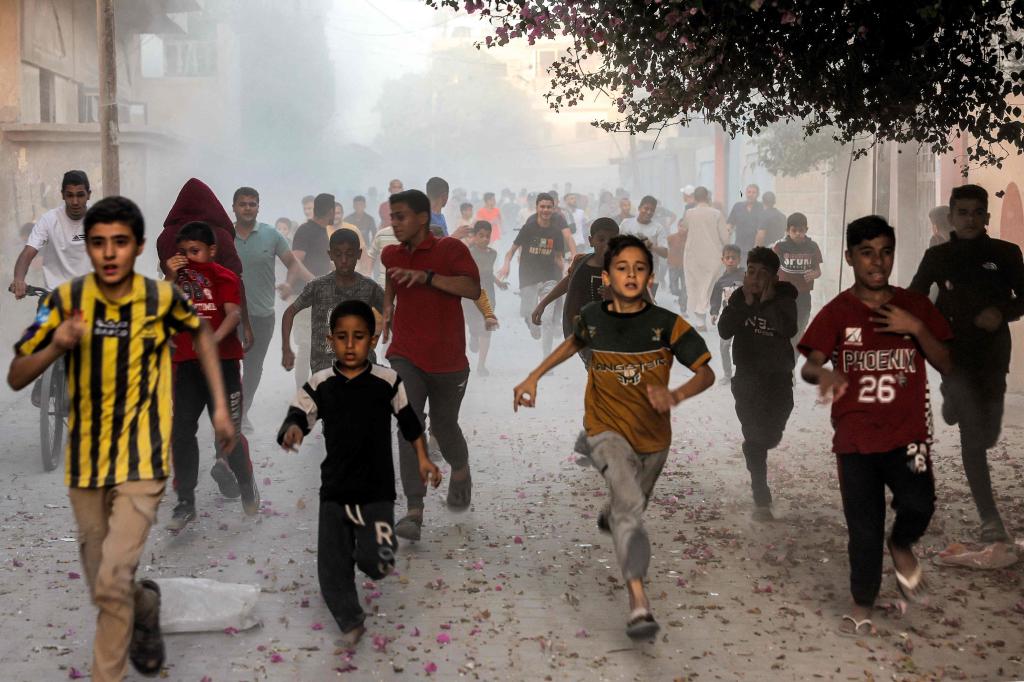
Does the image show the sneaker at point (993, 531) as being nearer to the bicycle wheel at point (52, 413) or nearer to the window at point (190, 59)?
the bicycle wheel at point (52, 413)

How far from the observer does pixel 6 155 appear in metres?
21.0

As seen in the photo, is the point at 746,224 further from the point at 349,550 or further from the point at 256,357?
the point at 349,550

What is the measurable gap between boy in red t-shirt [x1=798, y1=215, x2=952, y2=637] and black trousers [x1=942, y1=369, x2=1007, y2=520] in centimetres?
153

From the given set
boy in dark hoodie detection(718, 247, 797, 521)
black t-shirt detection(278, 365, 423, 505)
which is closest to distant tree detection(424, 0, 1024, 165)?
boy in dark hoodie detection(718, 247, 797, 521)

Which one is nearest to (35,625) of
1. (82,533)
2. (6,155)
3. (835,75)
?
(82,533)

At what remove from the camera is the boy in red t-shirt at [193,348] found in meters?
7.55

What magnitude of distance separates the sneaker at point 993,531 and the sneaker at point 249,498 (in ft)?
13.5

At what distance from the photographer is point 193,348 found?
7.56 metres

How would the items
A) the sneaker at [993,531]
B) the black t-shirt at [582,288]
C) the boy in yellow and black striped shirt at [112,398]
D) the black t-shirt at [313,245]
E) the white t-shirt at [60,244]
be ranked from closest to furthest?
1. the boy in yellow and black striped shirt at [112,398]
2. the sneaker at [993,531]
3. the black t-shirt at [582,288]
4. the white t-shirt at [60,244]
5. the black t-shirt at [313,245]

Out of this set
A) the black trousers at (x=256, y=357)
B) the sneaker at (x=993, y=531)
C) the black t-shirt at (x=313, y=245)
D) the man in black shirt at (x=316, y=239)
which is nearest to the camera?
the sneaker at (x=993, y=531)

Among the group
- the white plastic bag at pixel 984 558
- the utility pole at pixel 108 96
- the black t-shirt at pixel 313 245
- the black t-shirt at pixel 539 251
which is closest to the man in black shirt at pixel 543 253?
the black t-shirt at pixel 539 251

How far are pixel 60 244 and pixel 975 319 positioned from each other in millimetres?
6305

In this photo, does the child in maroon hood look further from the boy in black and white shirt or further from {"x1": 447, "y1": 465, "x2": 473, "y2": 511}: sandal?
the boy in black and white shirt

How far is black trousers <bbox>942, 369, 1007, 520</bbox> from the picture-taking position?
23.4ft
